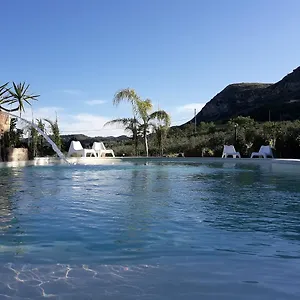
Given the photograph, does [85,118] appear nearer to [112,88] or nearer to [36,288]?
[112,88]

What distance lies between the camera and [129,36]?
17.4 meters

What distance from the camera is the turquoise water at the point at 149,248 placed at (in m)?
2.36

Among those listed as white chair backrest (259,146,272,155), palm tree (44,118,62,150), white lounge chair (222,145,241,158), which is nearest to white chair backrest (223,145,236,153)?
white lounge chair (222,145,241,158)

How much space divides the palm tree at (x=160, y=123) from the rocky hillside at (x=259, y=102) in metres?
30.7

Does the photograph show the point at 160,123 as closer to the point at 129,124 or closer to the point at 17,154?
the point at 129,124

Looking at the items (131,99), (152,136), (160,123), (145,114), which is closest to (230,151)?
(160,123)

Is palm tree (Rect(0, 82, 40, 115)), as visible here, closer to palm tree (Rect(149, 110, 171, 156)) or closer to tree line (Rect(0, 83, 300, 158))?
tree line (Rect(0, 83, 300, 158))

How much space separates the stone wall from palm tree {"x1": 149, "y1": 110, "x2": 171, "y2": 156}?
8652 millimetres

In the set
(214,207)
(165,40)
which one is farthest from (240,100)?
(214,207)

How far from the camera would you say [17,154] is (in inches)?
674

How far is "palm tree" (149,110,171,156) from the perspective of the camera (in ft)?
76.2

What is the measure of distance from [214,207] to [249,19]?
1184cm

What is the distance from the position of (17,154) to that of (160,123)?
945cm

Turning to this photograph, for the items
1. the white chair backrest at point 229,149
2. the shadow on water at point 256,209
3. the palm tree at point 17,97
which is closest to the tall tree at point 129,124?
the palm tree at point 17,97
